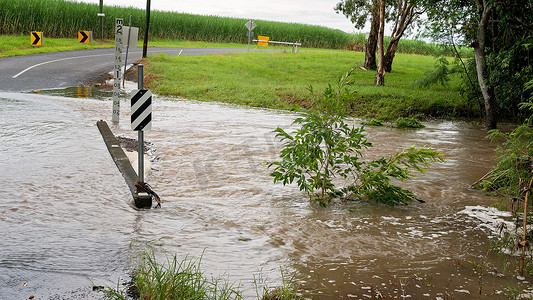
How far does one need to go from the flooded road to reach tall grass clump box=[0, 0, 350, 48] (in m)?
31.9

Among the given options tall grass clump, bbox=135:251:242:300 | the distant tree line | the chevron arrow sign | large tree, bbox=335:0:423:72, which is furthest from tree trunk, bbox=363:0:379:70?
tall grass clump, bbox=135:251:242:300

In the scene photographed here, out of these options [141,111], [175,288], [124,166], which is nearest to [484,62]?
[124,166]

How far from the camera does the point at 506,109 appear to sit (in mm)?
18203

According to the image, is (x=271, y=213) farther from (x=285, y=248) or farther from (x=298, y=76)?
(x=298, y=76)

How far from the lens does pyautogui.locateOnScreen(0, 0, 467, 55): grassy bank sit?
1583 inches

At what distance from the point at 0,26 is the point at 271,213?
122 ft

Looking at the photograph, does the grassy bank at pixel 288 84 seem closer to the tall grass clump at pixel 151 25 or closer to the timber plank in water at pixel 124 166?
the timber plank in water at pixel 124 166

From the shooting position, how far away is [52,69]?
25.5m

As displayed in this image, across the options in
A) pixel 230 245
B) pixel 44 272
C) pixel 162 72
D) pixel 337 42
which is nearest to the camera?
pixel 44 272

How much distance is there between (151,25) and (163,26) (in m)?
1.41

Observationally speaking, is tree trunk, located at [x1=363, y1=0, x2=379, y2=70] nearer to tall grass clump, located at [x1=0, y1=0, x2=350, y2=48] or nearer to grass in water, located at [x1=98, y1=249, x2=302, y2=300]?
grass in water, located at [x1=98, y1=249, x2=302, y2=300]

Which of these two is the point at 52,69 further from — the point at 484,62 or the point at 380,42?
the point at 484,62

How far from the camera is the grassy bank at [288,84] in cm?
1909

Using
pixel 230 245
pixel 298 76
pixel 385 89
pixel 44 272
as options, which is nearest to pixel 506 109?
pixel 385 89
